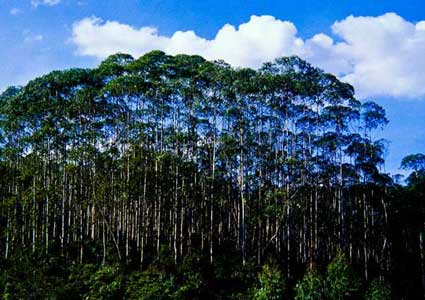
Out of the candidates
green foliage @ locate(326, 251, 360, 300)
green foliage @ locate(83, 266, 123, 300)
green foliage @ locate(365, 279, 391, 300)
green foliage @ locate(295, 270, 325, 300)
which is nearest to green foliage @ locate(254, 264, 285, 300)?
green foliage @ locate(295, 270, 325, 300)

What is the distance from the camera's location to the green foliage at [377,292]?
22.6m

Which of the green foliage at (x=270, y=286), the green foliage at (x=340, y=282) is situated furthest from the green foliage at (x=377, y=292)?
the green foliage at (x=270, y=286)

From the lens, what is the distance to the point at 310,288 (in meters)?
22.6

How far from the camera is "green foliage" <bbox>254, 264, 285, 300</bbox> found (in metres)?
22.4

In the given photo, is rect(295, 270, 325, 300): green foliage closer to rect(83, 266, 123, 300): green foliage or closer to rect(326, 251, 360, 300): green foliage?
rect(326, 251, 360, 300): green foliage

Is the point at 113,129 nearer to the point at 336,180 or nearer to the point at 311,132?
the point at 311,132

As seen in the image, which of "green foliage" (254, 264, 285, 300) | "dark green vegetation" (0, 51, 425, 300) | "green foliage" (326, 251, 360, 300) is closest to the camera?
"green foliage" (254, 264, 285, 300)

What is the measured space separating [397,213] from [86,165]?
1768 cm

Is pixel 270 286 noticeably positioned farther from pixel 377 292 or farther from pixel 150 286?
pixel 150 286

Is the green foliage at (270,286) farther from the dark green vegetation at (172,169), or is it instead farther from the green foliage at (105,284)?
the green foliage at (105,284)

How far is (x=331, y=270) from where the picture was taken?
75.6 ft

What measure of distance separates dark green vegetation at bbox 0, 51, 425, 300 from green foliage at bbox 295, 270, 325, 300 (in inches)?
38.4

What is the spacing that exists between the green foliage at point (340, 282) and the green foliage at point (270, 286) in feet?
5.69

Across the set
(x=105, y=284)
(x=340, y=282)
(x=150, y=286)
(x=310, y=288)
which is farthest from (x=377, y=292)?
(x=105, y=284)
